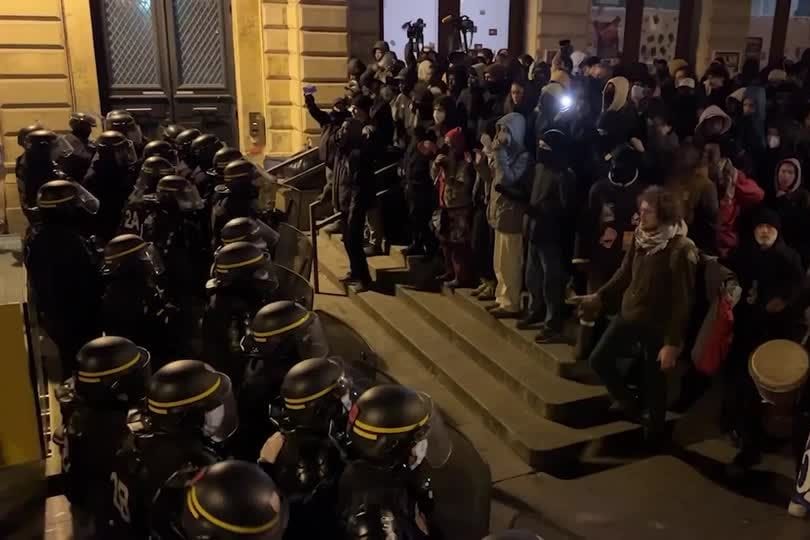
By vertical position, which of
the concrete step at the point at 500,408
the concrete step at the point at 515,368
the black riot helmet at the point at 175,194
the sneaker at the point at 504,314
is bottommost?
the concrete step at the point at 500,408

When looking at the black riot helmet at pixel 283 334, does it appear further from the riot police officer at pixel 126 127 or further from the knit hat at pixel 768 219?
the riot police officer at pixel 126 127

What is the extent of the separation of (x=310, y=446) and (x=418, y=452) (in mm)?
455

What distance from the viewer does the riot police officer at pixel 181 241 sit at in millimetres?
5608

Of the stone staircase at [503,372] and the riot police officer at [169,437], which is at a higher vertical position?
the riot police officer at [169,437]

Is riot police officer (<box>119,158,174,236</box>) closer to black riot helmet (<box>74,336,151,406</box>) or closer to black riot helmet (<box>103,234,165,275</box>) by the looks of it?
black riot helmet (<box>103,234,165,275</box>)

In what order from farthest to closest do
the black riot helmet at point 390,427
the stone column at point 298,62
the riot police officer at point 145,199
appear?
the stone column at point 298,62 → the riot police officer at point 145,199 → the black riot helmet at point 390,427

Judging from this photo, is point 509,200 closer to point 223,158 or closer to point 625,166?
point 625,166

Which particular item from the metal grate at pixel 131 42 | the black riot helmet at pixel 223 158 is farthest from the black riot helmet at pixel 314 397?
→ the metal grate at pixel 131 42

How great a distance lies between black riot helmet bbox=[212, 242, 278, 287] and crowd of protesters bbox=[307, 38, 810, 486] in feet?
7.18

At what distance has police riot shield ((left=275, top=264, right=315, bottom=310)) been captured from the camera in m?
4.86

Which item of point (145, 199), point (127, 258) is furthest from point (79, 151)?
point (127, 258)

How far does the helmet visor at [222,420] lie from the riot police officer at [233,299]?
104 cm

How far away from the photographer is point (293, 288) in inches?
195

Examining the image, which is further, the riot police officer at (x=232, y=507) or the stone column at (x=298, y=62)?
the stone column at (x=298, y=62)
